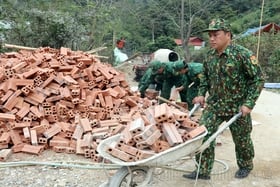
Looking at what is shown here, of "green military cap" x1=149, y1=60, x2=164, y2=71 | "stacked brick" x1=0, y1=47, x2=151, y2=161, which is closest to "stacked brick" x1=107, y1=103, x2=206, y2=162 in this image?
"stacked brick" x1=0, y1=47, x2=151, y2=161

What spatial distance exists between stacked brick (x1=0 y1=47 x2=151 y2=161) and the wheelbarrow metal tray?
6.45 ft

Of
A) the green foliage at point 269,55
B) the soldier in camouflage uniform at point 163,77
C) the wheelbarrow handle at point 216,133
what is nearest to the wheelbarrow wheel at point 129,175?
the wheelbarrow handle at point 216,133

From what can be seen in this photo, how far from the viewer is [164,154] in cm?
362

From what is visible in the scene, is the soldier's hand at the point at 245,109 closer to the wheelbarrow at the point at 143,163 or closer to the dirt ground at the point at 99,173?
the wheelbarrow at the point at 143,163

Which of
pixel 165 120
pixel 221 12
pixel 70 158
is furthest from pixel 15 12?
pixel 221 12

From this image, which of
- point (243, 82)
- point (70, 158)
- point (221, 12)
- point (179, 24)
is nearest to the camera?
point (243, 82)

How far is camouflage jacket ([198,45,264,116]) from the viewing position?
446 centimetres

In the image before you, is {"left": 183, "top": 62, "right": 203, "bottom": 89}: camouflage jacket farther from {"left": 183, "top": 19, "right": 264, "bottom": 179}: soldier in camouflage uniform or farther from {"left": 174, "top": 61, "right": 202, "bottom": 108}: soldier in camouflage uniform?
{"left": 183, "top": 19, "right": 264, "bottom": 179}: soldier in camouflage uniform

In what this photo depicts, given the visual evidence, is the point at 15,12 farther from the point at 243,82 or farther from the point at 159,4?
the point at 159,4

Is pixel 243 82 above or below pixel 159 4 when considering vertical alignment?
below

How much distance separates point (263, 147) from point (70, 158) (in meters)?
3.15

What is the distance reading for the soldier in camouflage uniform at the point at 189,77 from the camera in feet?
24.9

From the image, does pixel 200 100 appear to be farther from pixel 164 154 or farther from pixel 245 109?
pixel 164 154

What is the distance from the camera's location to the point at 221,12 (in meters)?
33.9
